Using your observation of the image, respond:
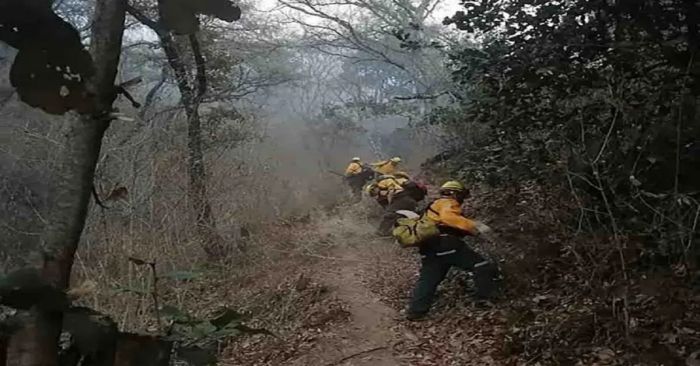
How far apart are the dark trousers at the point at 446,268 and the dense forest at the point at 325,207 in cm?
17

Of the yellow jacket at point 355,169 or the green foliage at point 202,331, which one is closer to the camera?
the green foliage at point 202,331

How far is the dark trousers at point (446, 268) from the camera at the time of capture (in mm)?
6992

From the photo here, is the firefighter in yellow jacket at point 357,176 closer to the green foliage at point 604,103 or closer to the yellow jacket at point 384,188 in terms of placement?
the yellow jacket at point 384,188

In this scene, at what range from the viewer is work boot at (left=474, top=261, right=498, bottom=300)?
695cm

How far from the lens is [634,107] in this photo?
16.3 feet

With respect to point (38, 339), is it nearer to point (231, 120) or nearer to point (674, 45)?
point (674, 45)

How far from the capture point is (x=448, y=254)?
23.1 feet

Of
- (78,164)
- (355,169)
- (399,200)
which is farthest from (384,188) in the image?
(78,164)

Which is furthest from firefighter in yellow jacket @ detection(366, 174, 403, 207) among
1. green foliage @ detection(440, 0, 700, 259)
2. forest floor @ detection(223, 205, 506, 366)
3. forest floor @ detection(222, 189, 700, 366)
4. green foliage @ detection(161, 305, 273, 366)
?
green foliage @ detection(161, 305, 273, 366)

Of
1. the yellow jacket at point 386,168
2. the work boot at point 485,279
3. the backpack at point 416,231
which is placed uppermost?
the yellow jacket at point 386,168

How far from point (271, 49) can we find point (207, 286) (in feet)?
24.2

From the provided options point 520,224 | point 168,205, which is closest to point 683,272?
point 520,224

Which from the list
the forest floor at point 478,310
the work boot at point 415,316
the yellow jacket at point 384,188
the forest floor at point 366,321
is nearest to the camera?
the forest floor at point 478,310

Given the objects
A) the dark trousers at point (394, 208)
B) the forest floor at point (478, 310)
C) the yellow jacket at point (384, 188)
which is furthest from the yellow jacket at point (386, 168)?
the forest floor at point (478, 310)
